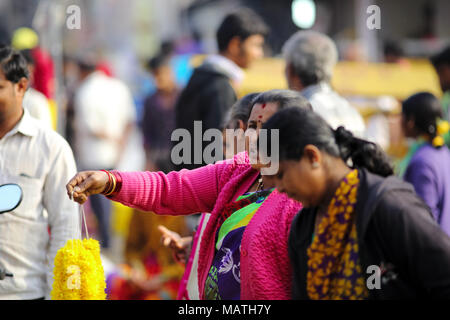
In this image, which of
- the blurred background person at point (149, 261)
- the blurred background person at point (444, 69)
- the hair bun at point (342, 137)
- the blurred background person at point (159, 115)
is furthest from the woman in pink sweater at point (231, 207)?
the blurred background person at point (159, 115)

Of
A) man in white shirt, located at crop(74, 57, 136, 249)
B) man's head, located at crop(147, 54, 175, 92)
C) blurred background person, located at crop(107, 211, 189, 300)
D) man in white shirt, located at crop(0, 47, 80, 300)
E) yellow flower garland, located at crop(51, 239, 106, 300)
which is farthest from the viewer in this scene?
man's head, located at crop(147, 54, 175, 92)

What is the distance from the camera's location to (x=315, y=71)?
4504mm

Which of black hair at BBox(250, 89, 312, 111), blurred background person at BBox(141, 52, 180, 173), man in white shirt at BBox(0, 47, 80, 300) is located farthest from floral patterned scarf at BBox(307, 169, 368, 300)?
blurred background person at BBox(141, 52, 180, 173)

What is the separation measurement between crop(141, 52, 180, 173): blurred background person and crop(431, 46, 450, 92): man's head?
3072mm

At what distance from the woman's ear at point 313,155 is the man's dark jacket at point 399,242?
0.14 meters

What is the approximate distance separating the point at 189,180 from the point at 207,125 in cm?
182

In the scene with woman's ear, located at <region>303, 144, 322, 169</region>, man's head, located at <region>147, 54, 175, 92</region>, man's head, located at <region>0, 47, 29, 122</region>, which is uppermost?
man's head, located at <region>147, 54, 175, 92</region>

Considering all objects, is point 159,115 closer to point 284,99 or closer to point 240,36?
point 240,36

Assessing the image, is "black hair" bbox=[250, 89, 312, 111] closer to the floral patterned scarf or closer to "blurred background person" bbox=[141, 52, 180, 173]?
the floral patterned scarf

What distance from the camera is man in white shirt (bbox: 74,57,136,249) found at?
7.88 meters

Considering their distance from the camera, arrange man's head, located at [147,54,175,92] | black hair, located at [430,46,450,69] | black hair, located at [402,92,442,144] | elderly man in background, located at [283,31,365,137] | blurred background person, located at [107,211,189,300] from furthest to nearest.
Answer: man's head, located at [147,54,175,92]
black hair, located at [430,46,450,69]
blurred background person, located at [107,211,189,300]
black hair, located at [402,92,442,144]
elderly man in background, located at [283,31,365,137]

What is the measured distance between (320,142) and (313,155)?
0.05m

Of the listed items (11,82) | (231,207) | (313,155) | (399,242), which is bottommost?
(399,242)

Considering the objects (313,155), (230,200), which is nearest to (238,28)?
(230,200)
